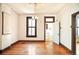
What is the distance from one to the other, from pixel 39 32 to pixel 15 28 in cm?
64

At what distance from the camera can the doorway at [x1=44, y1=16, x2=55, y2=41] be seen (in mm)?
Answer: 3184

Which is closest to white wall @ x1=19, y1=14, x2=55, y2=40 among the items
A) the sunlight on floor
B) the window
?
the window

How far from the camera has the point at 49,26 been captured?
3.19m

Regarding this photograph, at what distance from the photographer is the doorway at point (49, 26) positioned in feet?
10.4

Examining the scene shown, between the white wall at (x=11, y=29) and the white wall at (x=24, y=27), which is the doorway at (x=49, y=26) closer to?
the white wall at (x=24, y=27)

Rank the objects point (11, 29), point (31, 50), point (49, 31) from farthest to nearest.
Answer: point (49, 31) < point (11, 29) < point (31, 50)

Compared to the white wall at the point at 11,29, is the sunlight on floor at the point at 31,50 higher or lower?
lower

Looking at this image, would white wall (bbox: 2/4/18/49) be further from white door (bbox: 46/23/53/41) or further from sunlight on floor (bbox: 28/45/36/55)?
white door (bbox: 46/23/53/41)

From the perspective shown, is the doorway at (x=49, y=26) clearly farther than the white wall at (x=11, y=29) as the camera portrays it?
Yes

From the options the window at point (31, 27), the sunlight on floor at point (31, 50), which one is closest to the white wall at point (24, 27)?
the window at point (31, 27)

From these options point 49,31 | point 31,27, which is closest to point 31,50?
point 31,27

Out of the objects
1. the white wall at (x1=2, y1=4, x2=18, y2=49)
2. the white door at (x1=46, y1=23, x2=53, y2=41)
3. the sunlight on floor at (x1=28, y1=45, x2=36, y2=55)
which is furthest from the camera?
the white door at (x1=46, y1=23, x2=53, y2=41)

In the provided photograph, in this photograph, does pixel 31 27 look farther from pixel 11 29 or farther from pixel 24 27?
pixel 11 29
